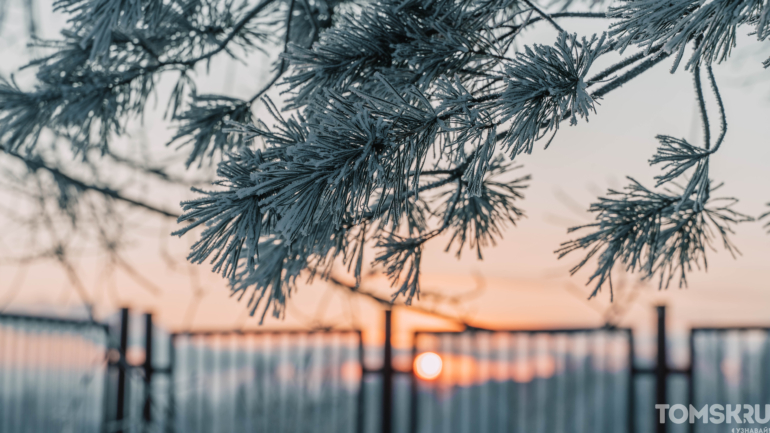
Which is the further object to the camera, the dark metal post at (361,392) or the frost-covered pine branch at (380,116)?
the dark metal post at (361,392)

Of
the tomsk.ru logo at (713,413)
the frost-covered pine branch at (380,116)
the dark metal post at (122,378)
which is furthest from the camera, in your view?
the dark metal post at (122,378)

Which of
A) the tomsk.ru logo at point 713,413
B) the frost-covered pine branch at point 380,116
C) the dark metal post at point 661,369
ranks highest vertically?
the frost-covered pine branch at point 380,116

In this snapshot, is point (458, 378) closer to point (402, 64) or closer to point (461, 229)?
point (461, 229)

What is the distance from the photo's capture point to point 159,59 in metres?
1.39

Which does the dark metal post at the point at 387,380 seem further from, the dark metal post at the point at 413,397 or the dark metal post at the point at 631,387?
the dark metal post at the point at 631,387

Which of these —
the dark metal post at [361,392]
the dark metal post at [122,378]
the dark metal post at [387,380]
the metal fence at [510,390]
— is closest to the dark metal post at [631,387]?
the metal fence at [510,390]

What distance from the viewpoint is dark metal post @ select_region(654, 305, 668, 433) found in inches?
93.7

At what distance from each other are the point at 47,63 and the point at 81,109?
0.74ft

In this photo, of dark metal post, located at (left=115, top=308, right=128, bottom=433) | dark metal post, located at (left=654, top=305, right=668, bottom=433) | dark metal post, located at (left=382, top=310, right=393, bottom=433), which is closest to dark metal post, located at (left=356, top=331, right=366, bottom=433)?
dark metal post, located at (left=382, top=310, right=393, bottom=433)

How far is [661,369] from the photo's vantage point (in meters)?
2.40

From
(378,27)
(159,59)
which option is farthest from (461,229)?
(159,59)

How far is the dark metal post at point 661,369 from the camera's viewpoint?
2.38 m

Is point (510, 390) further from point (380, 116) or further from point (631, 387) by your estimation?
point (380, 116)

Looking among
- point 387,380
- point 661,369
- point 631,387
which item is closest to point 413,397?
point 387,380
